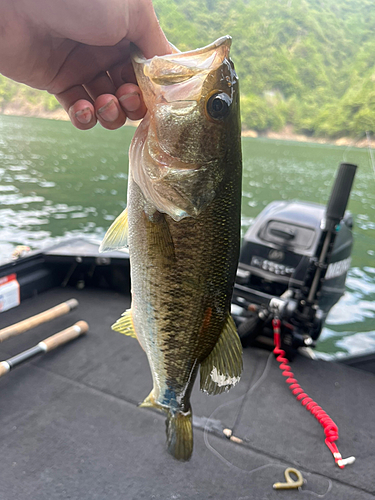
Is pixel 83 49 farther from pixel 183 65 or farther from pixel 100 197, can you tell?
pixel 100 197

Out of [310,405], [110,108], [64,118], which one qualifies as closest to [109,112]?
[110,108]

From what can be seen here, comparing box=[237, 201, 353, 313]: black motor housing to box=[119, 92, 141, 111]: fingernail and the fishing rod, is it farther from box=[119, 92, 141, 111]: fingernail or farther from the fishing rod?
box=[119, 92, 141, 111]: fingernail

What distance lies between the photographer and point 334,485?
2.53 m

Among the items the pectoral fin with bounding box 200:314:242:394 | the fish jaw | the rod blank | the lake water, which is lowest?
the lake water

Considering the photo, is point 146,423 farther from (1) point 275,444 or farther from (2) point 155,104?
(2) point 155,104

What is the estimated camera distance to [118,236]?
1.59m

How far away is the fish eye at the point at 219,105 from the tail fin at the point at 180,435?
1369 millimetres

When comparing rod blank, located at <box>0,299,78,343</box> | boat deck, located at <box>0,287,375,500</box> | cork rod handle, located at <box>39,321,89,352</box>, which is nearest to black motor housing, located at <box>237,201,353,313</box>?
boat deck, located at <box>0,287,375,500</box>

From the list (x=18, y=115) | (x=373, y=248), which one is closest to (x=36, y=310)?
(x=373, y=248)

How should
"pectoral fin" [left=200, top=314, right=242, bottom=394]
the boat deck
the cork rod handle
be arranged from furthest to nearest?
the cork rod handle, the boat deck, "pectoral fin" [left=200, top=314, right=242, bottom=394]

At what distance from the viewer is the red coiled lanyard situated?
9.07 feet

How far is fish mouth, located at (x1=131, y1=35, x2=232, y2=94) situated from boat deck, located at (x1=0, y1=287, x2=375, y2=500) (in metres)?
2.54

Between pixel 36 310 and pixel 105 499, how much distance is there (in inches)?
104

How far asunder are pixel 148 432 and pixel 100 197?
49.4 ft
